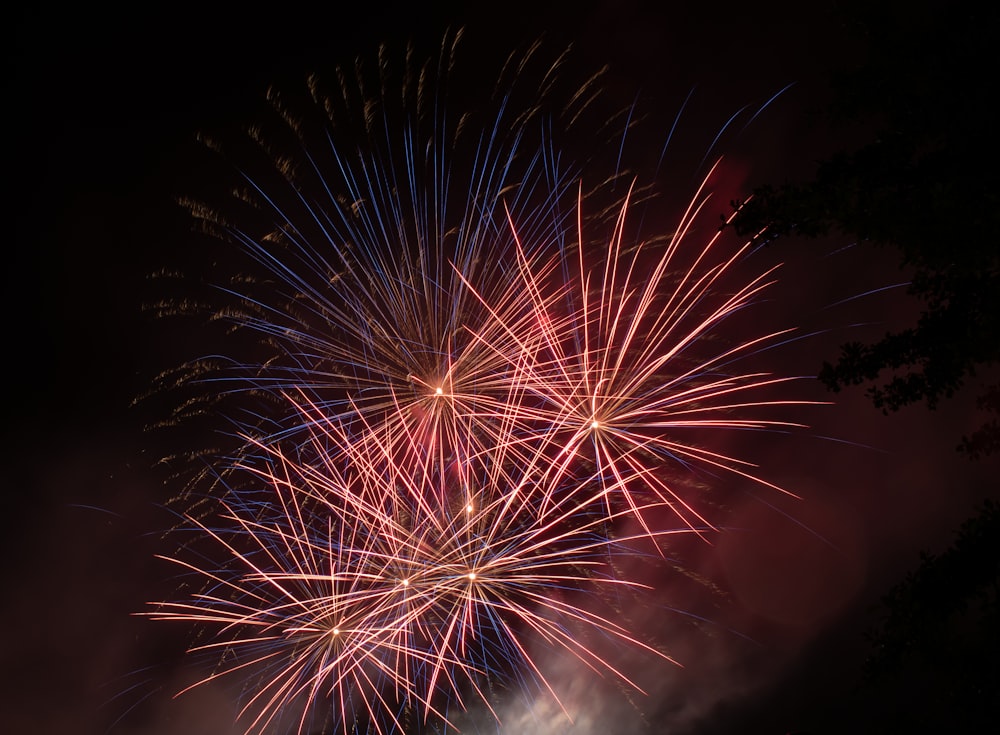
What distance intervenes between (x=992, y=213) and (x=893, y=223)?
1.12m

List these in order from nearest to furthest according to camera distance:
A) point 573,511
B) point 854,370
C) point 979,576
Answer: point 979,576 → point 854,370 → point 573,511

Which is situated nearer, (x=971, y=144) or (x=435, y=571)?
(x=971, y=144)

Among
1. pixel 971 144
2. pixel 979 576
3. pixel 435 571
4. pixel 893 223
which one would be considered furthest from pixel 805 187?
pixel 435 571

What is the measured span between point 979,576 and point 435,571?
1240 cm

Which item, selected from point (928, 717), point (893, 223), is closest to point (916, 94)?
point (893, 223)

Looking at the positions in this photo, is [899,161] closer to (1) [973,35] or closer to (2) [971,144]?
(2) [971,144]

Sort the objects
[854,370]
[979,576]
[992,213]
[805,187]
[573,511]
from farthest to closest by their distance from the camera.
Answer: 1. [573,511]
2. [854,370]
3. [805,187]
4. [979,576]
5. [992,213]

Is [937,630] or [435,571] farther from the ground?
[435,571]

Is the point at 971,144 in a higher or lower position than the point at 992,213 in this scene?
higher

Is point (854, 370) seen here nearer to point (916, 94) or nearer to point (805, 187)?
point (805, 187)

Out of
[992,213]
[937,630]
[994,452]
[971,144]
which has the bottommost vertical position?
[937,630]

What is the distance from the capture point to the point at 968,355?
339 inches

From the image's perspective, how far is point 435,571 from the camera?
58.5 feet

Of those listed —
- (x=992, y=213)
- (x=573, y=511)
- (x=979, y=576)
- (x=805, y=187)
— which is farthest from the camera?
(x=573, y=511)
